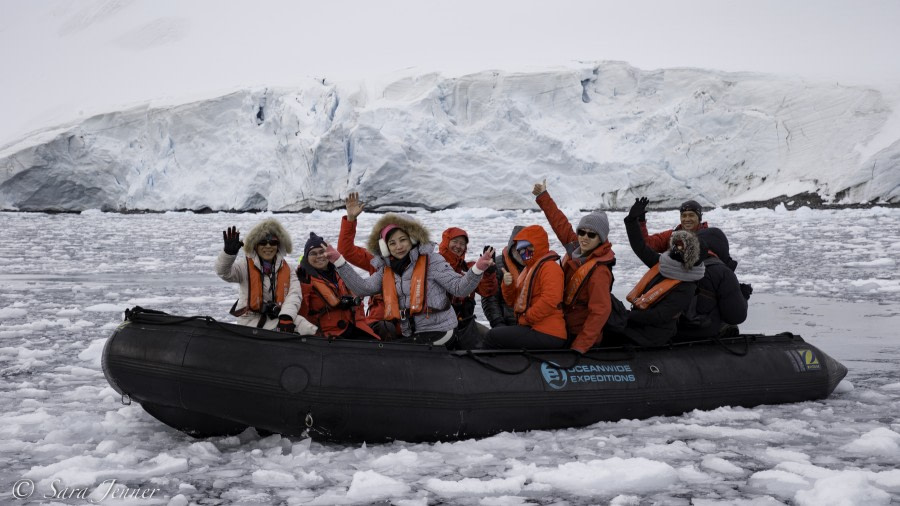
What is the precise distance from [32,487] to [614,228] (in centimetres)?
1866

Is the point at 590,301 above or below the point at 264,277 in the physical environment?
below

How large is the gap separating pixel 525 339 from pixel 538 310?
0.17m

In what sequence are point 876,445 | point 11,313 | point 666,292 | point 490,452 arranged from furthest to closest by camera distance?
point 11,313, point 666,292, point 490,452, point 876,445

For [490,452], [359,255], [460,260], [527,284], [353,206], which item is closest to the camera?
[490,452]

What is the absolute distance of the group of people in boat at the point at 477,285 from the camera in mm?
3725

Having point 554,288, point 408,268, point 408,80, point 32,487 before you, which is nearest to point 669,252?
point 554,288

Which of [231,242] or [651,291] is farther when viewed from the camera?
[651,291]

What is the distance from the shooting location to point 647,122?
2994cm

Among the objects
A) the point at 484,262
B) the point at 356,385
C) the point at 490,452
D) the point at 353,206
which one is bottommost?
the point at 490,452

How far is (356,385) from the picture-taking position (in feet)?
10.8

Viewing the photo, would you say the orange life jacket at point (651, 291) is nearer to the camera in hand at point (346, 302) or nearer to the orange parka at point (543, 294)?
the orange parka at point (543, 294)

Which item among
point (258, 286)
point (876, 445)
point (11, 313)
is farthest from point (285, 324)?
point (11, 313)

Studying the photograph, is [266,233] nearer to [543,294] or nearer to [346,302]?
[346,302]

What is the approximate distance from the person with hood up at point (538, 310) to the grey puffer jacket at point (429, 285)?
0.89 feet
